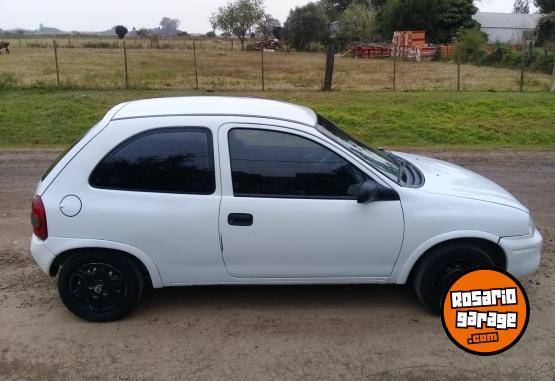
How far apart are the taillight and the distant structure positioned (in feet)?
215

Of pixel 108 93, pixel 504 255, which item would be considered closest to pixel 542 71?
pixel 108 93

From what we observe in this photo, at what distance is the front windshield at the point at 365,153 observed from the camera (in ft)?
13.8

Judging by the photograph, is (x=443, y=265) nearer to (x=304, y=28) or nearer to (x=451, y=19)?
(x=451, y=19)

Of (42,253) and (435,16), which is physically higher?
(435,16)

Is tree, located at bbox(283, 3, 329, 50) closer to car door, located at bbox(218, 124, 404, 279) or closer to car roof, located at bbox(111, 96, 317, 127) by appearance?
car roof, located at bbox(111, 96, 317, 127)

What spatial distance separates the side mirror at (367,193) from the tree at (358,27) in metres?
58.8

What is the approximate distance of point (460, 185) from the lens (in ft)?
14.4

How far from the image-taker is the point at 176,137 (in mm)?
4066

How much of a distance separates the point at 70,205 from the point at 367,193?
2.05 metres

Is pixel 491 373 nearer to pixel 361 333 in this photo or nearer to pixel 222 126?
pixel 361 333

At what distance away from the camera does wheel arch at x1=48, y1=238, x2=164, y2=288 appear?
155 inches

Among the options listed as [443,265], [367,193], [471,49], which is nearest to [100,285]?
[367,193]

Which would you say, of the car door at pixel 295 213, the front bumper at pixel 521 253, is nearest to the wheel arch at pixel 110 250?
the car door at pixel 295 213

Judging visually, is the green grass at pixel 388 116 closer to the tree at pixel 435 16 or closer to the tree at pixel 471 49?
the tree at pixel 471 49
